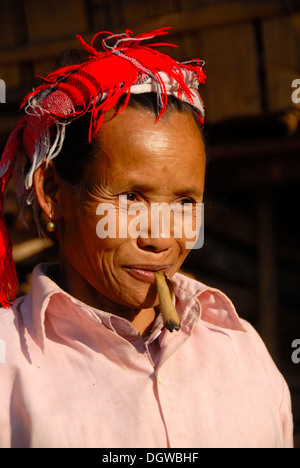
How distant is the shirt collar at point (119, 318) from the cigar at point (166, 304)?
0.14 m

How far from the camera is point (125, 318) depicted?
6.25ft

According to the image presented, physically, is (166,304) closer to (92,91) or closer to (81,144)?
(81,144)

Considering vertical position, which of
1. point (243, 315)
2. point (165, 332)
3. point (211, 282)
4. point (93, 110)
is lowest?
point (243, 315)

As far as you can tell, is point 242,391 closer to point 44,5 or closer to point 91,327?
point 91,327

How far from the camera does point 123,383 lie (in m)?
1.69

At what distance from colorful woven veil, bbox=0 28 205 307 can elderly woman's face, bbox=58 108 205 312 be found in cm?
7

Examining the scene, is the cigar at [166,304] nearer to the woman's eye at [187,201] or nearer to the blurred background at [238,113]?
the woman's eye at [187,201]

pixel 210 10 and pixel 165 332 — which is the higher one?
pixel 210 10

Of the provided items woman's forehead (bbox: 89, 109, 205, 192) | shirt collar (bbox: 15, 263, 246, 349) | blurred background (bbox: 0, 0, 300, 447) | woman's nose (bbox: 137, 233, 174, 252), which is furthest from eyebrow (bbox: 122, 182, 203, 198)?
blurred background (bbox: 0, 0, 300, 447)

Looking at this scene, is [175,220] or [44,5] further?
[44,5]

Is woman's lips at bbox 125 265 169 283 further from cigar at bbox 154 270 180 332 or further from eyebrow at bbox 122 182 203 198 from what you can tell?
eyebrow at bbox 122 182 203 198
